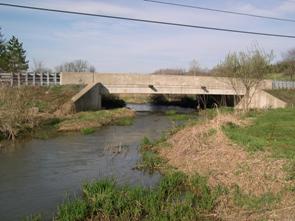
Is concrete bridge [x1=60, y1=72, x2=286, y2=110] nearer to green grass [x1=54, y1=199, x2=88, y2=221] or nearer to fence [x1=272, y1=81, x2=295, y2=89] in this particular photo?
fence [x1=272, y1=81, x2=295, y2=89]

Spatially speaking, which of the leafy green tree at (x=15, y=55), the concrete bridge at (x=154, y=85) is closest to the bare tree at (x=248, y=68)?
the concrete bridge at (x=154, y=85)

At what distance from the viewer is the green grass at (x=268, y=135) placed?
15.2 metres

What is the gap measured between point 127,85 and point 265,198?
35068mm

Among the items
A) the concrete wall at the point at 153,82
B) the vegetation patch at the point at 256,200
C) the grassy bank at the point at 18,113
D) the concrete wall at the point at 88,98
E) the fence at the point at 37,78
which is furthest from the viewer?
the concrete wall at the point at 153,82

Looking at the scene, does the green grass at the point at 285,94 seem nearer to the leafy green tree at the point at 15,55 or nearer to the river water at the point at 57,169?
the river water at the point at 57,169

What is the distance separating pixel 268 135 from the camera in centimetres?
1852

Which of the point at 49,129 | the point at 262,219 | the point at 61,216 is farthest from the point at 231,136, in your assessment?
the point at 49,129

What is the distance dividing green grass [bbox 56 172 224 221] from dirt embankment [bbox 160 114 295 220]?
1.95 feet

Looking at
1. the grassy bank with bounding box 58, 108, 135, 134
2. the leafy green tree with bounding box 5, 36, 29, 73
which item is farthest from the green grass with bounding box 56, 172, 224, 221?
the leafy green tree with bounding box 5, 36, 29, 73

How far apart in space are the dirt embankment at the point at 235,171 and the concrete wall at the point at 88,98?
19.3 meters

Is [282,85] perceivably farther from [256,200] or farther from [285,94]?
[256,200]

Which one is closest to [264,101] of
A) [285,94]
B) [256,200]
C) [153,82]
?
[285,94]

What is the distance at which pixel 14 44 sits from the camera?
233ft

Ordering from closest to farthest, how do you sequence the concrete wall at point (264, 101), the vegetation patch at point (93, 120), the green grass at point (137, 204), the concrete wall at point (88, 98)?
the green grass at point (137, 204)
the vegetation patch at point (93, 120)
the concrete wall at point (88, 98)
the concrete wall at point (264, 101)
